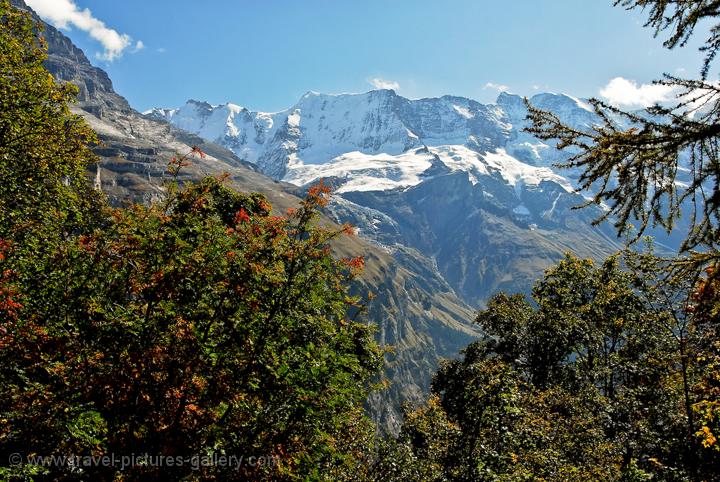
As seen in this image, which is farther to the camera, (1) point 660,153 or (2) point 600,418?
(2) point 600,418

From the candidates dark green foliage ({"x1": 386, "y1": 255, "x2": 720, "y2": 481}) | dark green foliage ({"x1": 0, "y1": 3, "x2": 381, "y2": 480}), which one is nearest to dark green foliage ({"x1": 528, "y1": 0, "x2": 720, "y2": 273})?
dark green foliage ({"x1": 386, "y1": 255, "x2": 720, "y2": 481})

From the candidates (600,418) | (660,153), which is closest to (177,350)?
(660,153)

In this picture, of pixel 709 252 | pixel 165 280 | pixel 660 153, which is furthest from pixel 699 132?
pixel 165 280

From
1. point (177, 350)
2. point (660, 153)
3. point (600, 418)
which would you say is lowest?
point (600, 418)

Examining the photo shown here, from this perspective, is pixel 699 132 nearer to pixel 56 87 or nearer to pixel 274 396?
pixel 274 396

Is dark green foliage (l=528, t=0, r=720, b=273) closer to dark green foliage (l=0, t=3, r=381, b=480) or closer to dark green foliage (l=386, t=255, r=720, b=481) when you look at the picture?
dark green foliage (l=386, t=255, r=720, b=481)

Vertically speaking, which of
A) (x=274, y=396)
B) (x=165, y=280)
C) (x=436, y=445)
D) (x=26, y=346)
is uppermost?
(x=165, y=280)

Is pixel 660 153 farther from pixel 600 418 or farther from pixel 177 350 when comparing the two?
pixel 600 418

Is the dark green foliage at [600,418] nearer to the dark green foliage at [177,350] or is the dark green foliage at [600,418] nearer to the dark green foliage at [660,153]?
the dark green foliage at [660,153]

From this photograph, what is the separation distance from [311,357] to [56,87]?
69.0 feet

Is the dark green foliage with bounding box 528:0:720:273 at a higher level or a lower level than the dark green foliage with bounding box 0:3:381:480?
higher

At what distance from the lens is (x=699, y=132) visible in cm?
721

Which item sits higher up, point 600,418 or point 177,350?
point 177,350

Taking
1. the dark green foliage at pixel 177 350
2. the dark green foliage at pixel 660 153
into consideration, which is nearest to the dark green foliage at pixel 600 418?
the dark green foliage at pixel 660 153
